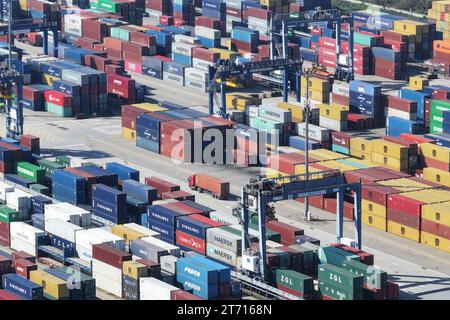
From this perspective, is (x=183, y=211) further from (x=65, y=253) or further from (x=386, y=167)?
(x=386, y=167)

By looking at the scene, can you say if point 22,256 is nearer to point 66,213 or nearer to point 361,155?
point 66,213

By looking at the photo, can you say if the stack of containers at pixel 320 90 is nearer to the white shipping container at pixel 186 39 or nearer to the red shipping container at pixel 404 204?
the white shipping container at pixel 186 39

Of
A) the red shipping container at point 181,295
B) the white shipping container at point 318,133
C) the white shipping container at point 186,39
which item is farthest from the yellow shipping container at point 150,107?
the red shipping container at point 181,295

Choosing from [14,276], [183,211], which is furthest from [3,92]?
[14,276]

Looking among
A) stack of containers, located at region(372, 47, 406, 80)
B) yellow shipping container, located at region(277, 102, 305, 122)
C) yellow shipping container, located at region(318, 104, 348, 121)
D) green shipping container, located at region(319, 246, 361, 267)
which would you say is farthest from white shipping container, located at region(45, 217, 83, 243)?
stack of containers, located at region(372, 47, 406, 80)

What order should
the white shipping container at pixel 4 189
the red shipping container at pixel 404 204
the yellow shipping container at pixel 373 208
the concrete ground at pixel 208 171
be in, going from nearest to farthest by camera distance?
the concrete ground at pixel 208 171, the red shipping container at pixel 404 204, the white shipping container at pixel 4 189, the yellow shipping container at pixel 373 208
